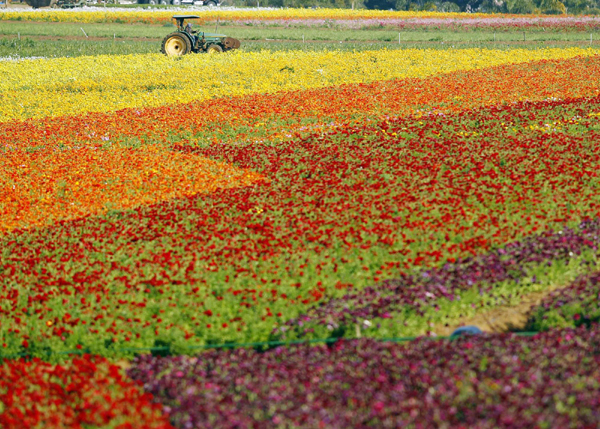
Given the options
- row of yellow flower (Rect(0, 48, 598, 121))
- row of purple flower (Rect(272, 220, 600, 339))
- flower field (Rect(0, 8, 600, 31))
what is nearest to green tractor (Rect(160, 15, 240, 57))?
row of yellow flower (Rect(0, 48, 598, 121))

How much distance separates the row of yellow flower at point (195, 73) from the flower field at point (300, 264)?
13.7 feet

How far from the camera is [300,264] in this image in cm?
955

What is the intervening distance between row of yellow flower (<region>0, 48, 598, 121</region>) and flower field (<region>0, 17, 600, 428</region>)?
164 inches

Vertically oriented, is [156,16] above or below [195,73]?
above

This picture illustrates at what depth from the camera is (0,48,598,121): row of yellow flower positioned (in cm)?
2498

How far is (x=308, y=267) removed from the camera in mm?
9461

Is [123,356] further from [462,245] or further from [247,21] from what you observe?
[247,21]

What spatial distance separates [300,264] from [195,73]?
21.7 metres

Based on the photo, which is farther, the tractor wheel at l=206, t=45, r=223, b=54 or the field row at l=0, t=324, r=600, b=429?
the tractor wheel at l=206, t=45, r=223, b=54

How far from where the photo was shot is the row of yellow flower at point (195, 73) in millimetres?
24984

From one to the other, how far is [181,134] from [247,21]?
47.6m

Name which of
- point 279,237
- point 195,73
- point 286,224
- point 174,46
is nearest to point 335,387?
point 279,237

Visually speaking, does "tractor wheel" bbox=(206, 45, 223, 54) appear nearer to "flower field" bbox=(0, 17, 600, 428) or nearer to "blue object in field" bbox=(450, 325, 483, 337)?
"flower field" bbox=(0, 17, 600, 428)

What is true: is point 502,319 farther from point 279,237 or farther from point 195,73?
point 195,73
